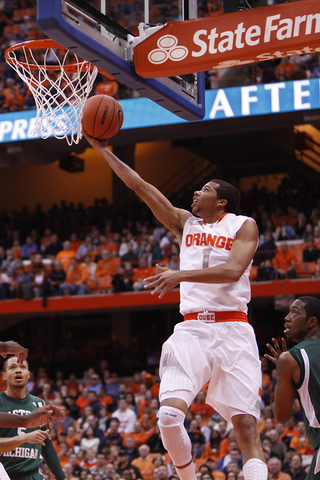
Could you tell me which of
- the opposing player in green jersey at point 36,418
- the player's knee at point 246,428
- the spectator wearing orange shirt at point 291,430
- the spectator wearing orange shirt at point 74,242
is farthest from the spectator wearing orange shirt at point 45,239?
the player's knee at point 246,428

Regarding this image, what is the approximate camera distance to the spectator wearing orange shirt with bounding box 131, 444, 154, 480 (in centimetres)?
1006

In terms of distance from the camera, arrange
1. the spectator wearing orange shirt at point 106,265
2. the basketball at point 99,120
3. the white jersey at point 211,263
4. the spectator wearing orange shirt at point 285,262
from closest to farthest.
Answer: the white jersey at point 211,263, the basketball at point 99,120, the spectator wearing orange shirt at point 285,262, the spectator wearing orange shirt at point 106,265

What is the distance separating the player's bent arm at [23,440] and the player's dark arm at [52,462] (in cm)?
71

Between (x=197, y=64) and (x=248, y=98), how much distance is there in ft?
29.2

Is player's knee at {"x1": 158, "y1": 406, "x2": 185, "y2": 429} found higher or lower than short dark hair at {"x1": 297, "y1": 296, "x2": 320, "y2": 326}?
lower

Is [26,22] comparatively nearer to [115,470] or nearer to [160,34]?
[115,470]

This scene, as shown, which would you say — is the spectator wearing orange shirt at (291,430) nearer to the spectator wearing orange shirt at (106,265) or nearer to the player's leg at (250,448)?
the spectator wearing orange shirt at (106,265)

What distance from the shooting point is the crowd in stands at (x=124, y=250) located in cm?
1323

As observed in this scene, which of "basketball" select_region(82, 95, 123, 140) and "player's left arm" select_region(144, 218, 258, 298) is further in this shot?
"basketball" select_region(82, 95, 123, 140)

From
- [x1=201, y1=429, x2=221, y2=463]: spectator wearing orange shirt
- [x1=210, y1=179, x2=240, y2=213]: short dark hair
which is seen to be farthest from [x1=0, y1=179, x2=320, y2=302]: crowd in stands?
[x1=210, y1=179, x2=240, y2=213]: short dark hair

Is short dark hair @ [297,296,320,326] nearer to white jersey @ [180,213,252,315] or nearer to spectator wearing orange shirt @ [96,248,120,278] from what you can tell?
white jersey @ [180,213,252,315]

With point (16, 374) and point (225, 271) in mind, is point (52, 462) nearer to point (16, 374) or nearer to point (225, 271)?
point (16, 374)

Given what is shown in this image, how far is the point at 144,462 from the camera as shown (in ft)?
33.5

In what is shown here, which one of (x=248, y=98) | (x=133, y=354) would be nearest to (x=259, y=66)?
(x=248, y=98)
